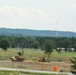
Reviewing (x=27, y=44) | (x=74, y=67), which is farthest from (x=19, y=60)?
(x=27, y=44)

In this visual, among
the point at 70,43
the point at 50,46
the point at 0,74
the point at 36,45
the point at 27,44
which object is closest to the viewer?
the point at 0,74

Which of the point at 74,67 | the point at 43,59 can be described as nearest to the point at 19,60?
the point at 43,59

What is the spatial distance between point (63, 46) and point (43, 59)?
61.5 m

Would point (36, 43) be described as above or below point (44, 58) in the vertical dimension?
below

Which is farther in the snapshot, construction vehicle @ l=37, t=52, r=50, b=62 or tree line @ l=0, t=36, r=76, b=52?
tree line @ l=0, t=36, r=76, b=52

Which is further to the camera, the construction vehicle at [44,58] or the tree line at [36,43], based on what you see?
the tree line at [36,43]

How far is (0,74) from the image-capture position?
1406 inches

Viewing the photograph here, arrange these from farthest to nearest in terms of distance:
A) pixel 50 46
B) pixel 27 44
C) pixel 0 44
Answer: pixel 27 44 → pixel 0 44 → pixel 50 46

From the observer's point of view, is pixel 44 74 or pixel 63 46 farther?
pixel 63 46

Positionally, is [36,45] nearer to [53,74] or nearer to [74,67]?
[53,74]

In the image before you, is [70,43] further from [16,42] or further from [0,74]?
[0,74]

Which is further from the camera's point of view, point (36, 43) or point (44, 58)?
point (36, 43)

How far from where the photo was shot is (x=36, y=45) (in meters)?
119

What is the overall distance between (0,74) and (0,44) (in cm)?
6099
